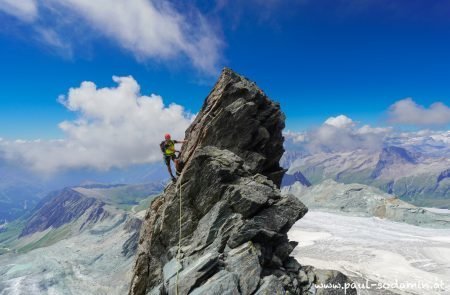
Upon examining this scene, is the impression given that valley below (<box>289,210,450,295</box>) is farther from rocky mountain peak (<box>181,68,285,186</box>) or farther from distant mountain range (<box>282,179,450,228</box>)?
rocky mountain peak (<box>181,68,285,186</box>)

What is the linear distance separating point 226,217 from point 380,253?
5960 centimetres

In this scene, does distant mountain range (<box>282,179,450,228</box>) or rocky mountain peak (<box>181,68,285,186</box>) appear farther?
distant mountain range (<box>282,179,450,228</box>)

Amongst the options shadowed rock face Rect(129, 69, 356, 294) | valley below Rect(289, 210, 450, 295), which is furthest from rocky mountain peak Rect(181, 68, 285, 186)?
valley below Rect(289, 210, 450, 295)

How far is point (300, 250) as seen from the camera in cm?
7862

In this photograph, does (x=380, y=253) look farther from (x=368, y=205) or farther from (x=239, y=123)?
(x=368, y=205)

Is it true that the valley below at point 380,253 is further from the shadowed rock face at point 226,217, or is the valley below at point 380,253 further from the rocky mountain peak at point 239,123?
the shadowed rock face at point 226,217

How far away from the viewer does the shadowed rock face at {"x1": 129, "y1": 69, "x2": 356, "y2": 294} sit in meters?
19.8

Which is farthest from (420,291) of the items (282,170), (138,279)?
(138,279)

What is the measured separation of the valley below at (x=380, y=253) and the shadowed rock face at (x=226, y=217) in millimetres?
27400

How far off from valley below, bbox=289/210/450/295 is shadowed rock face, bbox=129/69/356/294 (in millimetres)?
27400

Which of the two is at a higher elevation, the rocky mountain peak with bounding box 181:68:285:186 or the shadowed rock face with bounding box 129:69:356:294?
the rocky mountain peak with bounding box 181:68:285:186

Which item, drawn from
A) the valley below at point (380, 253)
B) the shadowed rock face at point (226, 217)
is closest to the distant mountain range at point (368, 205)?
the valley below at point (380, 253)

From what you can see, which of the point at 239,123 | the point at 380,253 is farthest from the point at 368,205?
the point at 239,123

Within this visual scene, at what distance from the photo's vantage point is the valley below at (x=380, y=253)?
1989 inches
